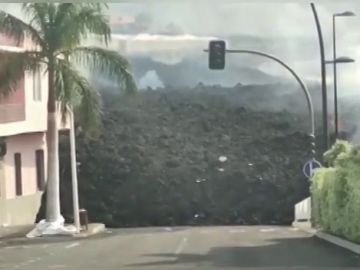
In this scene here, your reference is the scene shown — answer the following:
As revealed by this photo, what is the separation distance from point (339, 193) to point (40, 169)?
503cm

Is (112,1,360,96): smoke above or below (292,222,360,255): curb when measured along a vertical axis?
above

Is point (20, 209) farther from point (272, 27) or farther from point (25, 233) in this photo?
point (272, 27)

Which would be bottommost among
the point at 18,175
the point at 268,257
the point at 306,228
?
the point at 268,257

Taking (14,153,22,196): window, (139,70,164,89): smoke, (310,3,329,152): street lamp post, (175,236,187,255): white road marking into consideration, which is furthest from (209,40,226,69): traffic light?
(14,153,22,196): window

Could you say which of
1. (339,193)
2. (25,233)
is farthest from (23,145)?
(339,193)

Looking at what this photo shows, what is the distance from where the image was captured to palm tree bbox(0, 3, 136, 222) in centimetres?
1130

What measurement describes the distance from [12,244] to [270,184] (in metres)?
3.26

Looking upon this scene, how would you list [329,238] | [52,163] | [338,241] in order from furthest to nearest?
[338,241] < [329,238] < [52,163]

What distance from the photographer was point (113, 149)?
11562 millimetres

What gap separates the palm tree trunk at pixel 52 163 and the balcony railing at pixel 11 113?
35 centimetres

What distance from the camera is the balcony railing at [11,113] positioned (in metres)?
11.5

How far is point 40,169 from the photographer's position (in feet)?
38.2

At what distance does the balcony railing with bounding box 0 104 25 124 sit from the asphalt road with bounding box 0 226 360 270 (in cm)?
154

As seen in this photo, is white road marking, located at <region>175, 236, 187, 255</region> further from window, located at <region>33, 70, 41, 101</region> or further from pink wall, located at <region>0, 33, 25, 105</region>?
pink wall, located at <region>0, 33, 25, 105</region>
